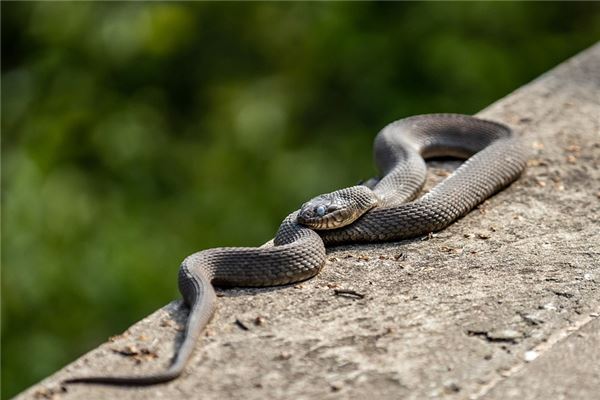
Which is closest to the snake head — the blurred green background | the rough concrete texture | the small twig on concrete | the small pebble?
the rough concrete texture

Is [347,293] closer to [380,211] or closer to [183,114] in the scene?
[380,211]

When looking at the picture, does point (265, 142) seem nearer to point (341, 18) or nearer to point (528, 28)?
point (341, 18)

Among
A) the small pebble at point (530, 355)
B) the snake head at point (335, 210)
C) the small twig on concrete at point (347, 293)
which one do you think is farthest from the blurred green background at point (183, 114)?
the small pebble at point (530, 355)

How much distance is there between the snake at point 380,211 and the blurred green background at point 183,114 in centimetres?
224

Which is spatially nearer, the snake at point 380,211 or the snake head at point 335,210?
the snake at point 380,211

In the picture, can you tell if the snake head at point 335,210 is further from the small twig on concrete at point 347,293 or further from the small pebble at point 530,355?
the small pebble at point 530,355

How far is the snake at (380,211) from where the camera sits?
15.0ft

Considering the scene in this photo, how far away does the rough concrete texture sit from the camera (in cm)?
388

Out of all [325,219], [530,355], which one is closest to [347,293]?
[325,219]

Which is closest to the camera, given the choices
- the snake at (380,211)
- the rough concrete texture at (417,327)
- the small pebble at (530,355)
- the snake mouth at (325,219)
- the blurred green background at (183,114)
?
the rough concrete texture at (417,327)

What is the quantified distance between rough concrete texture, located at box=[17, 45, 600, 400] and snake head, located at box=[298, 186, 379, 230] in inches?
5.5

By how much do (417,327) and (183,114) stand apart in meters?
5.62

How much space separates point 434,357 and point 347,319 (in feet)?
1.48

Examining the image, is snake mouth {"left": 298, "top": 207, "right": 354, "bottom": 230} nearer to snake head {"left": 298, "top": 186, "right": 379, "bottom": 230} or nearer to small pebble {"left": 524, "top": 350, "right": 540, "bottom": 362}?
snake head {"left": 298, "top": 186, "right": 379, "bottom": 230}
